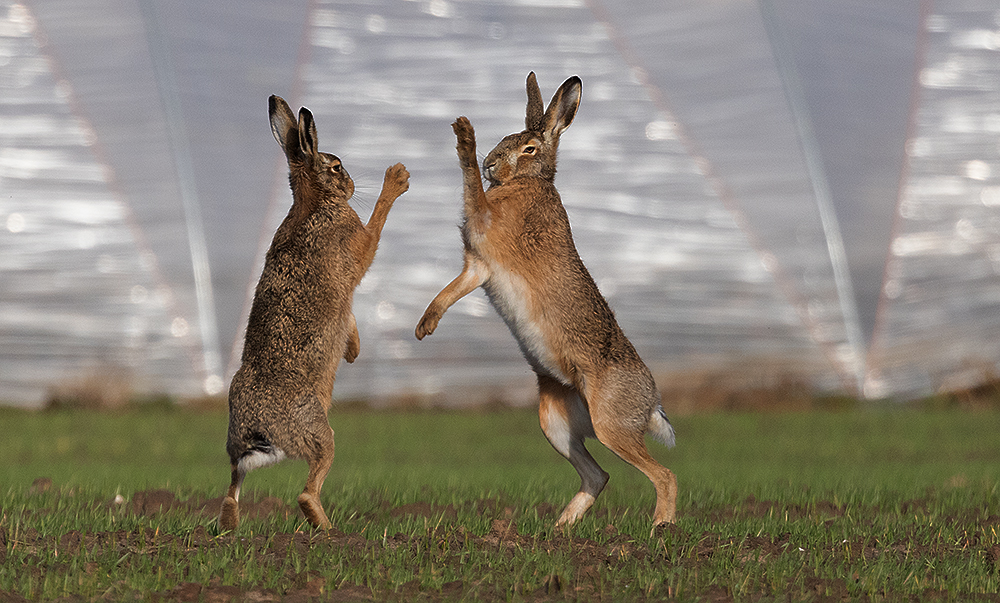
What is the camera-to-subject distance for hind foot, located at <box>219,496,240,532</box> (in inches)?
247

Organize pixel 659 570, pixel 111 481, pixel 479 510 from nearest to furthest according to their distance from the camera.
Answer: pixel 659 570
pixel 479 510
pixel 111 481

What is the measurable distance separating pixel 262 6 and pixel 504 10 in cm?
381

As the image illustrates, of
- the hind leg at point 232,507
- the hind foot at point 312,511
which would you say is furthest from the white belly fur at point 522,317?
the hind leg at point 232,507

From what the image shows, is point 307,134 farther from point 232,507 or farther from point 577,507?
point 577,507

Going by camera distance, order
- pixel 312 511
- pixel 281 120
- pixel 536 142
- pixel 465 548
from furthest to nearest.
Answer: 1. pixel 536 142
2. pixel 281 120
3. pixel 312 511
4. pixel 465 548

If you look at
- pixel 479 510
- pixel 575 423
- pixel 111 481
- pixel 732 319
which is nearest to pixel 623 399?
pixel 575 423

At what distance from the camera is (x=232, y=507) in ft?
20.7

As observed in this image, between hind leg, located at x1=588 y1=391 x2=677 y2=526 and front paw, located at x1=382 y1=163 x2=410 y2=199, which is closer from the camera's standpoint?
hind leg, located at x1=588 y1=391 x2=677 y2=526

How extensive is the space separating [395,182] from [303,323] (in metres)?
1.27

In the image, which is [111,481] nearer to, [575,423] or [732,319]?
[575,423]

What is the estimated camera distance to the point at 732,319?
1738 cm

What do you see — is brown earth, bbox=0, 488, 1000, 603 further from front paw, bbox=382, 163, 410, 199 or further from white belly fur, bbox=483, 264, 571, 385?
front paw, bbox=382, 163, 410, 199

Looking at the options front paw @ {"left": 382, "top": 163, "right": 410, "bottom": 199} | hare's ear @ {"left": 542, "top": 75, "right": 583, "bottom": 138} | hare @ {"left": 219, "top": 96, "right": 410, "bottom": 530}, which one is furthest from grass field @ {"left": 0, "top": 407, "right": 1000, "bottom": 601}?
hare's ear @ {"left": 542, "top": 75, "right": 583, "bottom": 138}

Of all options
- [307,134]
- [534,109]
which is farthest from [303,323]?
[534,109]
